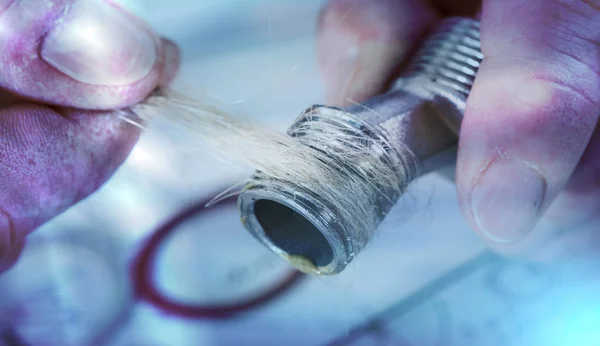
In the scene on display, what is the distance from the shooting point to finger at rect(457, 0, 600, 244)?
395 mm

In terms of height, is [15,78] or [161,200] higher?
[15,78]

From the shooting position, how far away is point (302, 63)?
2.30ft

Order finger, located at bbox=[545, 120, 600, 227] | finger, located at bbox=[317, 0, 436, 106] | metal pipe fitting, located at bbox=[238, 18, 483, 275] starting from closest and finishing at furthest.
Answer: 1. metal pipe fitting, located at bbox=[238, 18, 483, 275]
2. finger, located at bbox=[545, 120, 600, 227]
3. finger, located at bbox=[317, 0, 436, 106]

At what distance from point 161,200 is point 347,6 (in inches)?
12.2

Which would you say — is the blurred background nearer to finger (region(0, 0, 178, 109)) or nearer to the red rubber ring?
the red rubber ring

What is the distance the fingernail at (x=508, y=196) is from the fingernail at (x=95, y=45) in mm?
273

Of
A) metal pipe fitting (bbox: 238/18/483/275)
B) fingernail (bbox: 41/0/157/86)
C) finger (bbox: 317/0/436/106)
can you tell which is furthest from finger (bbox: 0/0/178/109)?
finger (bbox: 317/0/436/106)

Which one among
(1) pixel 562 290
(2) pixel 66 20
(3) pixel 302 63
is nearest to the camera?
(2) pixel 66 20

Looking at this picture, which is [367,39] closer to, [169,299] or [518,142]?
[518,142]

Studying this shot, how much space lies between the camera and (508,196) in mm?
395

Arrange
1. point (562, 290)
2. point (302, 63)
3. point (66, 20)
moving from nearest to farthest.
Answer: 1. point (66, 20)
2. point (562, 290)
3. point (302, 63)

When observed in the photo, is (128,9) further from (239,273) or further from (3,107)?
(239,273)

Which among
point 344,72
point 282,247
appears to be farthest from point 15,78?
point 344,72

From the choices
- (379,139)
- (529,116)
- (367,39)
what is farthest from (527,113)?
(367,39)
